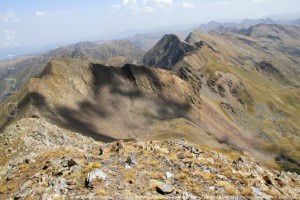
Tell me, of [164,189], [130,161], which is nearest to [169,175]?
[164,189]

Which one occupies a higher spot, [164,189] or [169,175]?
[164,189]

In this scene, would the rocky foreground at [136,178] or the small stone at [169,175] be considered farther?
the small stone at [169,175]

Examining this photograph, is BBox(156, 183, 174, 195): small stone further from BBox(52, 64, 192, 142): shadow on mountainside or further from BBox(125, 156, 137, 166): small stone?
BBox(52, 64, 192, 142): shadow on mountainside

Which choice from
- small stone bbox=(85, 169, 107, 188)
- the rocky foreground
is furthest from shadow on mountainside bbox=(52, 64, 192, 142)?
small stone bbox=(85, 169, 107, 188)

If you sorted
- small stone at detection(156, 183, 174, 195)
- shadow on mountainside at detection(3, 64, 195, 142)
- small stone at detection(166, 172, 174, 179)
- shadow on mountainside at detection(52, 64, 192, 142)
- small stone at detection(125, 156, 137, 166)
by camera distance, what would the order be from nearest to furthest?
small stone at detection(156, 183, 174, 195) < small stone at detection(166, 172, 174, 179) < small stone at detection(125, 156, 137, 166) < shadow on mountainside at detection(3, 64, 195, 142) < shadow on mountainside at detection(52, 64, 192, 142)

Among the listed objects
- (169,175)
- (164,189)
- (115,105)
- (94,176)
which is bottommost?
(115,105)

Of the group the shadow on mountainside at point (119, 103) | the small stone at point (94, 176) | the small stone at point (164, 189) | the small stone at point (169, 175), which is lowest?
the shadow on mountainside at point (119, 103)

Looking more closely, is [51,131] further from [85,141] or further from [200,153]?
[200,153]

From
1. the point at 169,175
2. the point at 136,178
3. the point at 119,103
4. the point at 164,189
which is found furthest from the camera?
the point at 119,103

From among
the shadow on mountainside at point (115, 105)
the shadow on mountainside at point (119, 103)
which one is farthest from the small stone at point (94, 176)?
the shadow on mountainside at point (119, 103)

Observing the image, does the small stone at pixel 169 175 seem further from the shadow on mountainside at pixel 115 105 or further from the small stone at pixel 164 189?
the shadow on mountainside at pixel 115 105

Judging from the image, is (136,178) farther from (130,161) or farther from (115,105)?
(115,105)

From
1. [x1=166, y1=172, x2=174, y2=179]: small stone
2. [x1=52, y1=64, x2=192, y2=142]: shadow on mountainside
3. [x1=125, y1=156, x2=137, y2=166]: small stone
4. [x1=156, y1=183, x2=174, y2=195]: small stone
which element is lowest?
[x1=52, y1=64, x2=192, y2=142]: shadow on mountainside

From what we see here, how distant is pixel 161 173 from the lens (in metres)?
31.7
